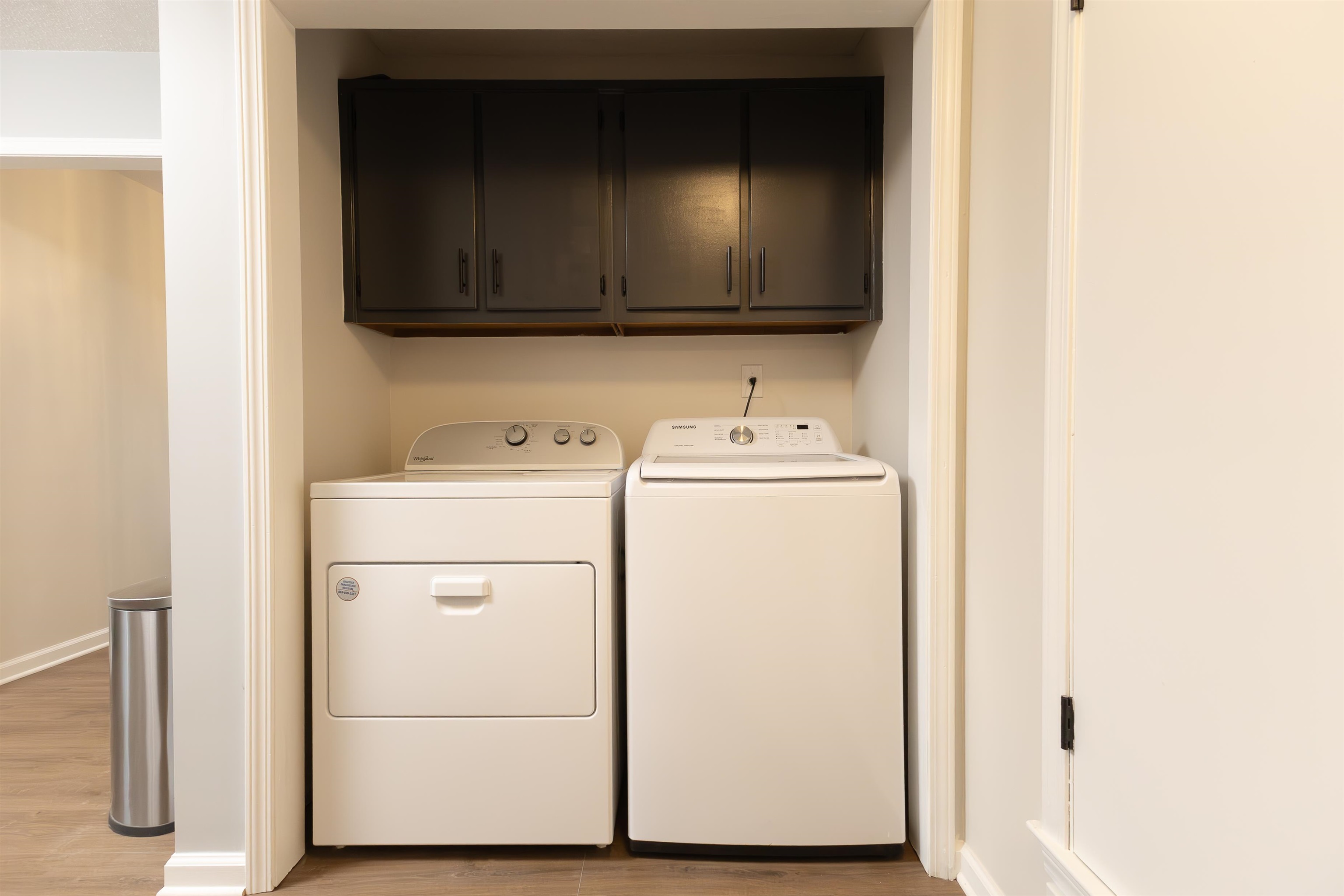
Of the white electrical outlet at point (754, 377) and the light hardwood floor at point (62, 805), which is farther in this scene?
the white electrical outlet at point (754, 377)

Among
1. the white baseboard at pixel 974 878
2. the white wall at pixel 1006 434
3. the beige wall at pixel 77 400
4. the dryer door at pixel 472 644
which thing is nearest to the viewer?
the white wall at pixel 1006 434

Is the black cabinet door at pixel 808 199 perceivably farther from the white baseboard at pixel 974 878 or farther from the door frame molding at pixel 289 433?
the white baseboard at pixel 974 878

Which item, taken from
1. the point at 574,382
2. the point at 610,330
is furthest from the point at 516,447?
the point at 610,330

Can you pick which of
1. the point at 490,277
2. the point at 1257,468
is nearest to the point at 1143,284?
the point at 1257,468

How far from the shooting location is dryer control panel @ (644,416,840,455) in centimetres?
202

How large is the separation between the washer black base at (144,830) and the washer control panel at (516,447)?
1.07 m

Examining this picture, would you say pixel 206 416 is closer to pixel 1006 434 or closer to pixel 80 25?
pixel 80 25

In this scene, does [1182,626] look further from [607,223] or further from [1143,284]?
[607,223]

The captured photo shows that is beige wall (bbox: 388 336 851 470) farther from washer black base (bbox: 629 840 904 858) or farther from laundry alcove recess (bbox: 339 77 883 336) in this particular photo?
washer black base (bbox: 629 840 904 858)

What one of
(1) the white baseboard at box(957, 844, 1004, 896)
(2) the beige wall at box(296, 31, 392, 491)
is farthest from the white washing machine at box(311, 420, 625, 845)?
(1) the white baseboard at box(957, 844, 1004, 896)

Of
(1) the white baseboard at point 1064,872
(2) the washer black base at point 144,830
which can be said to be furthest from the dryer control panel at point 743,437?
(2) the washer black base at point 144,830

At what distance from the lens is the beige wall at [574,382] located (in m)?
2.34

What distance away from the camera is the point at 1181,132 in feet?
2.81

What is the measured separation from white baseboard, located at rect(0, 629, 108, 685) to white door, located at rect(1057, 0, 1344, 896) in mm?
3889
